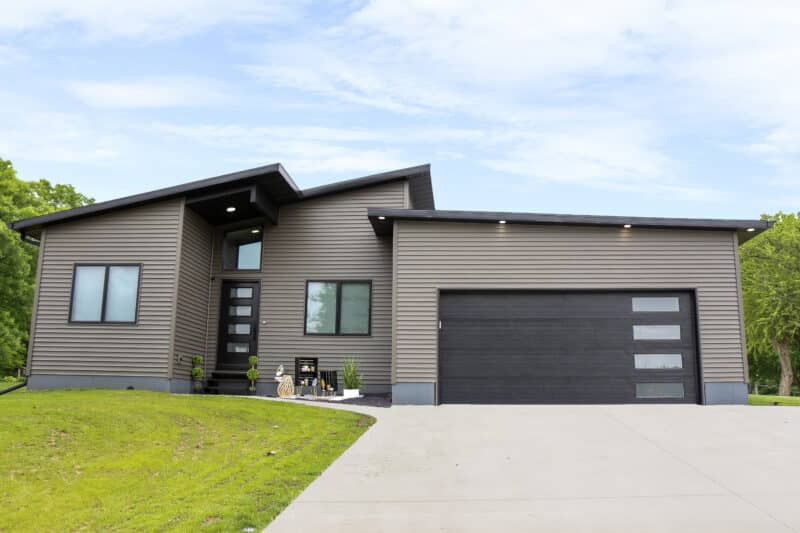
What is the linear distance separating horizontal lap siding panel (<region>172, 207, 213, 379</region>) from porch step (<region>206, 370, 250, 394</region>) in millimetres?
556

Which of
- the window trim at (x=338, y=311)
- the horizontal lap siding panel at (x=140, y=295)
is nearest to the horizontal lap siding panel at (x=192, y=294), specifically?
the horizontal lap siding panel at (x=140, y=295)

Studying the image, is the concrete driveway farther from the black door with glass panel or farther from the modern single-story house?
the black door with glass panel

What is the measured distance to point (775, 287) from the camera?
2741cm

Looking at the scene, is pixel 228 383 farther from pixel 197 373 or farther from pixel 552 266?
pixel 552 266

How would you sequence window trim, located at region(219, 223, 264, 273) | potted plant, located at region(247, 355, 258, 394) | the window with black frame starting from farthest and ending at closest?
the window with black frame, window trim, located at region(219, 223, 264, 273), potted plant, located at region(247, 355, 258, 394)

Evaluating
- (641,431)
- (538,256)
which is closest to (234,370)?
(538,256)

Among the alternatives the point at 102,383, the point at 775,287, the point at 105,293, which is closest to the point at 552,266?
the point at 105,293

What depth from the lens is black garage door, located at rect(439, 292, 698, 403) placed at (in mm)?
11445

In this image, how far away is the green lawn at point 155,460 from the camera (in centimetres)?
475

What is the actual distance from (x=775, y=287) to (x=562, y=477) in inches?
1019

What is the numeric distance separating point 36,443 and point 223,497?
2672 millimetres

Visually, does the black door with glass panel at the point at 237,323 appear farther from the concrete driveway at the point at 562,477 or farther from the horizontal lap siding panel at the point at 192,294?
the concrete driveway at the point at 562,477

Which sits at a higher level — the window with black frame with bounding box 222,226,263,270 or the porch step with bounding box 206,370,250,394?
the window with black frame with bounding box 222,226,263,270

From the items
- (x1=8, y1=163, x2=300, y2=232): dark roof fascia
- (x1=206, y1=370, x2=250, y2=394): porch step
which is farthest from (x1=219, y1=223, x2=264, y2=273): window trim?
(x1=206, y1=370, x2=250, y2=394): porch step
